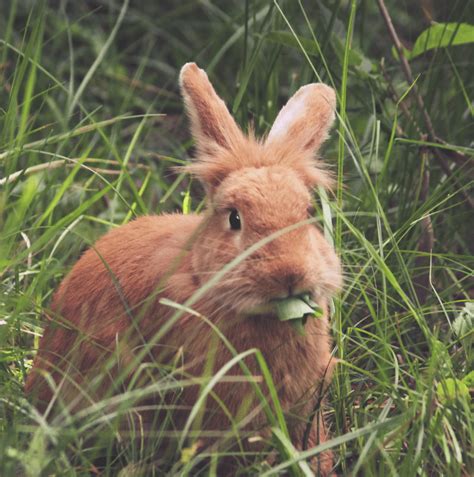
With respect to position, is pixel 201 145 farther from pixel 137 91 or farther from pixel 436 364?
pixel 137 91

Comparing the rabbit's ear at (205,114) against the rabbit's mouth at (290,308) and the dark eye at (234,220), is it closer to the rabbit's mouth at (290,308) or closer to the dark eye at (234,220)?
the dark eye at (234,220)

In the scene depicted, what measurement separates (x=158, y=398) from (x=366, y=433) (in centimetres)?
67

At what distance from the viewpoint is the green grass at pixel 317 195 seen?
9.57 feet

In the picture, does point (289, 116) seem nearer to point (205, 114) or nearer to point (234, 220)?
point (205, 114)

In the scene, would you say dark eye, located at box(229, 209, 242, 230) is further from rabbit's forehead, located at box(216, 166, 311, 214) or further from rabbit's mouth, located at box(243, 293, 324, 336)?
rabbit's mouth, located at box(243, 293, 324, 336)

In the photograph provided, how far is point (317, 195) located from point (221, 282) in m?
1.07

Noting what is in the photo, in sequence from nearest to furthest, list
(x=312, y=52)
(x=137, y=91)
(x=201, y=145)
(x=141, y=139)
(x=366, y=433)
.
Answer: (x=366, y=433)
(x=201, y=145)
(x=312, y=52)
(x=141, y=139)
(x=137, y=91)

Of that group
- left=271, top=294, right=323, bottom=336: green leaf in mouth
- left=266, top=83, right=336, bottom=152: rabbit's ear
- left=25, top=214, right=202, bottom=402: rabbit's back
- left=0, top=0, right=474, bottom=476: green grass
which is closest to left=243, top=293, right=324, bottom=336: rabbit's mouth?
left=271, top=294, right=323, bottom=336: green leaf in mouth

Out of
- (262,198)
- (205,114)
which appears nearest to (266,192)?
(262,198)

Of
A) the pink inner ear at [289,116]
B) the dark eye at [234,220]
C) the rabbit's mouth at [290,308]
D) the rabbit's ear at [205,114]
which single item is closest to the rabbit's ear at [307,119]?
the pink inner ear at [289,116]

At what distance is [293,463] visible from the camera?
2713 mm

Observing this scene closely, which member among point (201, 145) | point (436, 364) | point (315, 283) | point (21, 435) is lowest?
point (21, 435)

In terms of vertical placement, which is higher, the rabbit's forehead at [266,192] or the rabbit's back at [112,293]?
the rabbit's forehead at [266,192]

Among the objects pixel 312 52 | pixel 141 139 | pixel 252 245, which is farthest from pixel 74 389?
pixel 141 139
